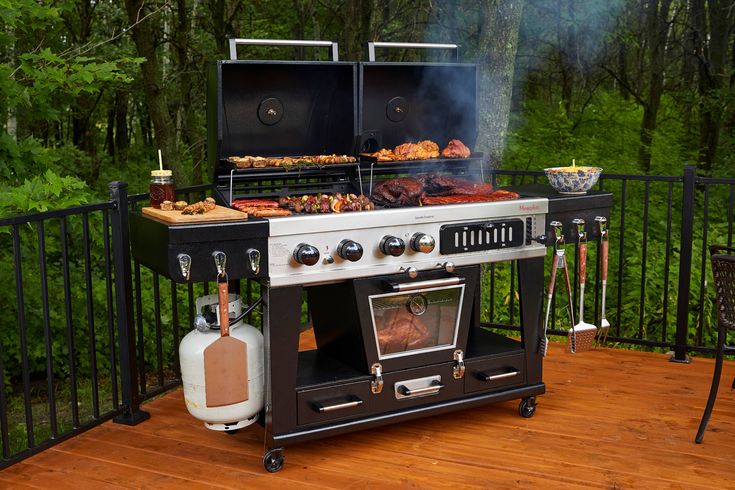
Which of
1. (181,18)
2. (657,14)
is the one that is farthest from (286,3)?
(657,14)

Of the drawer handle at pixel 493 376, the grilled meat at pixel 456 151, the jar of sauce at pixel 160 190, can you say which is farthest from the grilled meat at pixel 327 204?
the drawer handle at pixel 493 376

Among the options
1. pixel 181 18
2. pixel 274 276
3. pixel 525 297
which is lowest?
pixel 525 297

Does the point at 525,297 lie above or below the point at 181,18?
below

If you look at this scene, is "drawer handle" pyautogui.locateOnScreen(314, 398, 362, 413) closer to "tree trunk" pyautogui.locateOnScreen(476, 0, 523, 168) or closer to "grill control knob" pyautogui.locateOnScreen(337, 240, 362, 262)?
"grill control knob" pyautogui.locateOnScreen(337, 240, 362, 262)

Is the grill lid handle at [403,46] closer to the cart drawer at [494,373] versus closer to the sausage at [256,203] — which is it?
the sausage at [256,203]

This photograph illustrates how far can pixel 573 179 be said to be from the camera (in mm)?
3453

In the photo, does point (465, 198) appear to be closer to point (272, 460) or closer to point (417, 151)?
point (417, 151)

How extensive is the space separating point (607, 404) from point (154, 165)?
10.6 meters

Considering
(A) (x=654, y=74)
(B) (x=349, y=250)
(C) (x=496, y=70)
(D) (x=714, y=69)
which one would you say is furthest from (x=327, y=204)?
(A) (x=654, y=74)

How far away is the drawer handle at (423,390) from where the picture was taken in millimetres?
3143

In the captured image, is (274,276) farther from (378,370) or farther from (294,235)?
(378,370)

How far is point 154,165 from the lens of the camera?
42.4 ft

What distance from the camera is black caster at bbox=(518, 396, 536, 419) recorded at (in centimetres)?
342

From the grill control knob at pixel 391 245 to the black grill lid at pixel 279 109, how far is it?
2.06ft
